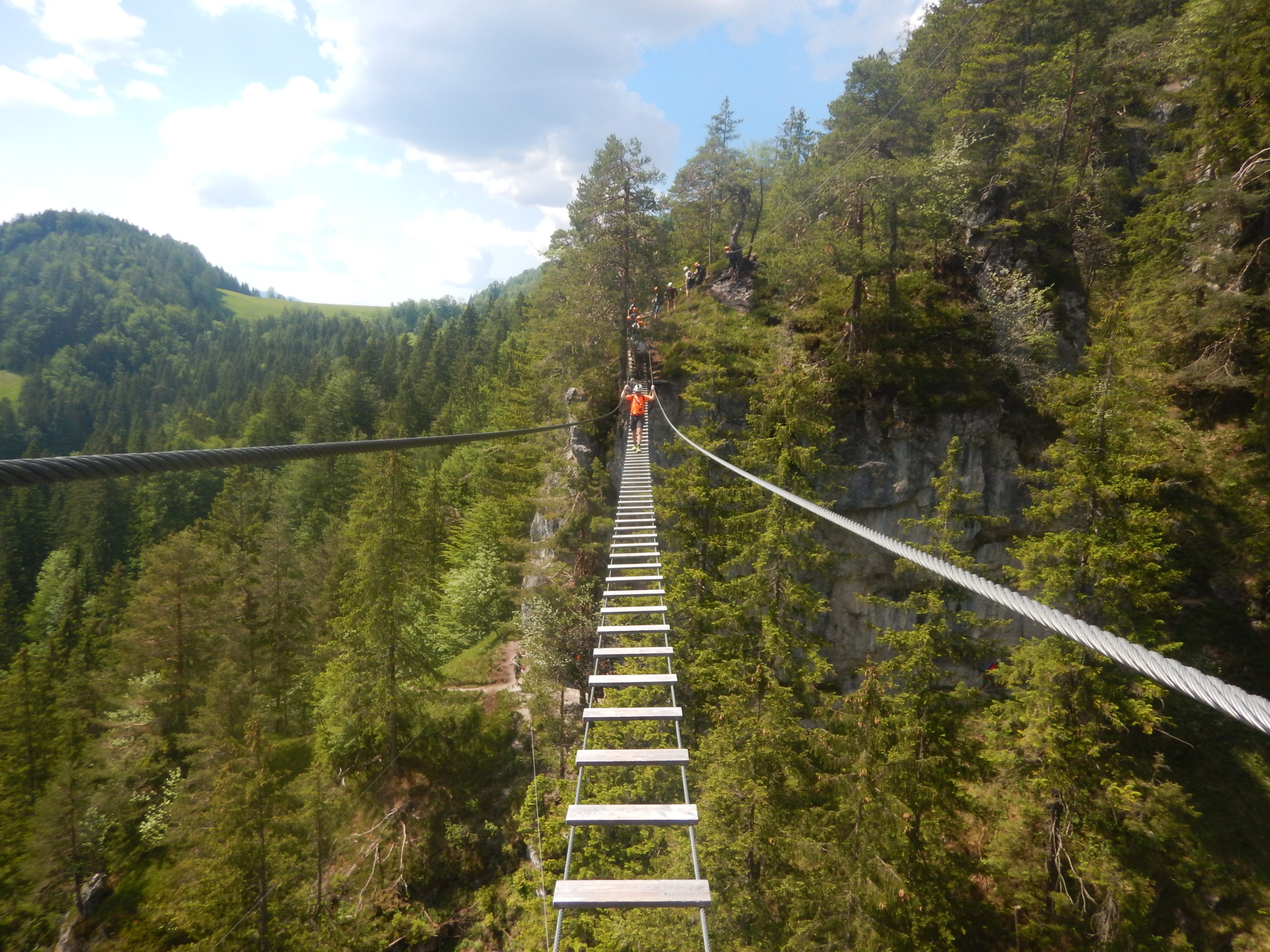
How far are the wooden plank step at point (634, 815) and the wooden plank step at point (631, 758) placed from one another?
1.04 ft

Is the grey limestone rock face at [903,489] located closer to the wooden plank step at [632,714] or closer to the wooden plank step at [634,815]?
the wooden plank step at [632,714]

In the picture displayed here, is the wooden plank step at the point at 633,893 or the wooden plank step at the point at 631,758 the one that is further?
the wooden plank step at the point at 631,758

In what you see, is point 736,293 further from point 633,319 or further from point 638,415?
point 638,415

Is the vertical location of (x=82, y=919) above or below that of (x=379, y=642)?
below

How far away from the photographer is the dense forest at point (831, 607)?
10.0 metres

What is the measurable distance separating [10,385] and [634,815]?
541 feet

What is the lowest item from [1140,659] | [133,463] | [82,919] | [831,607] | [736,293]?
[82,919]

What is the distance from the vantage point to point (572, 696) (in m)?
20.2

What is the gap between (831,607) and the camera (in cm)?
1716

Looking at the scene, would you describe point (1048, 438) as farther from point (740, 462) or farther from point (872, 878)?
point (872, 878)

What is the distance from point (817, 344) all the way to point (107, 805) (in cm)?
2886

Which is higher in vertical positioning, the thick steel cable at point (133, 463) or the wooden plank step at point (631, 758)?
the thick steel cable at point (133, 463)

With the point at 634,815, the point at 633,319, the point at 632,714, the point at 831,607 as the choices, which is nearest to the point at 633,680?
the point at 632,714

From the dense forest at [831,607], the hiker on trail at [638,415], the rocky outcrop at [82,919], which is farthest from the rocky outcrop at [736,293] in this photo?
the rocky outcrop at [82,919]
